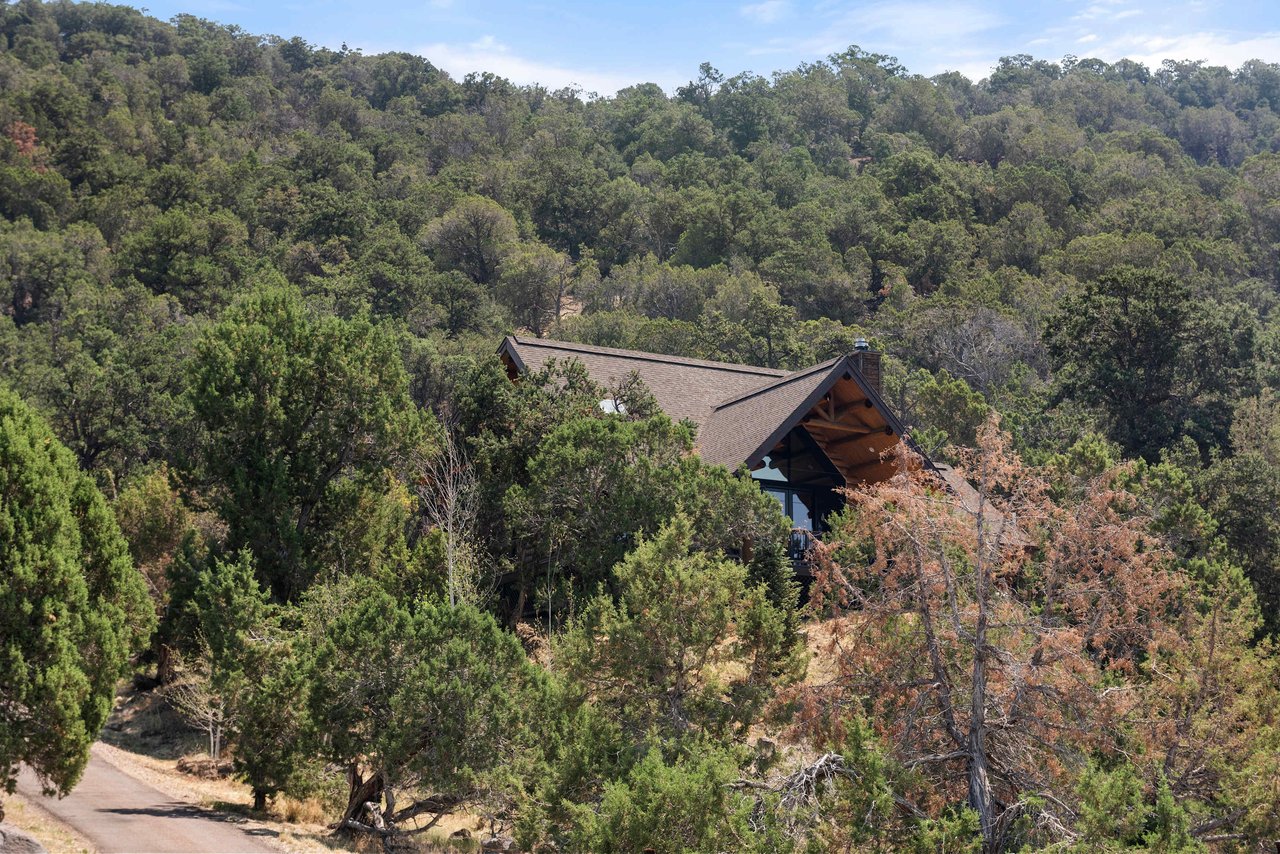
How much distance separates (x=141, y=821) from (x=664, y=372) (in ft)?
58.1

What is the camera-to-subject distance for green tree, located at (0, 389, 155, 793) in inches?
642

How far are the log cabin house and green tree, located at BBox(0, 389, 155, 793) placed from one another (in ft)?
42.2

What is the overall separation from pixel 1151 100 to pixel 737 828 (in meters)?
166

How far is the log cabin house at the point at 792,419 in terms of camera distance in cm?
2816

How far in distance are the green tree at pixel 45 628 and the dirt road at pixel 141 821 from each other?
1.48 metres

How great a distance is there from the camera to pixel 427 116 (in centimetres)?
12231

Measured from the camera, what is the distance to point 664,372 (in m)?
33.5

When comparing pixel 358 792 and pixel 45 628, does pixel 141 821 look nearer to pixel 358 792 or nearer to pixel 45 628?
pixel 358 792

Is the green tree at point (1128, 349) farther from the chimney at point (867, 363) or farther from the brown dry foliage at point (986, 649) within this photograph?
the brown dry foliage at point (986, 649)

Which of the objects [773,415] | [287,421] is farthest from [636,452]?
[287,421]

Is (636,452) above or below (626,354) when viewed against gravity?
below

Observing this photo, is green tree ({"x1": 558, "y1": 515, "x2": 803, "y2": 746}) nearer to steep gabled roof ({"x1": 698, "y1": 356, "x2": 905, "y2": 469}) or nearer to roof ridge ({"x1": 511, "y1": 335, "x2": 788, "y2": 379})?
steep gabled roof ({"x1": 698, "y1": 356, "x2": 905, "y2": 469})

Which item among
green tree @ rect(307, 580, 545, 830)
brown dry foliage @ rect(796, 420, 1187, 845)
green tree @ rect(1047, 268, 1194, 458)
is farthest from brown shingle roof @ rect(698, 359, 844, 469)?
green tree @ rect(1047, 268, 1194, 458)

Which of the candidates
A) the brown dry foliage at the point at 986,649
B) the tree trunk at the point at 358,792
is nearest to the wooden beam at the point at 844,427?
the tree trunk at the point at 358,792
